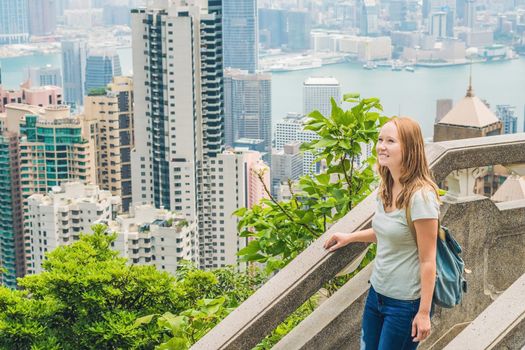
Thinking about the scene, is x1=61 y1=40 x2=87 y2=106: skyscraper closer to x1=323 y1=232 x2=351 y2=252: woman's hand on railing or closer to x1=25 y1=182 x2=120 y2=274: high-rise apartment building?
x1=25 y1=182 x2=120 y2=274: high-rise apartment building

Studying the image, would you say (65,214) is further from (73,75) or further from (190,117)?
(73,75)

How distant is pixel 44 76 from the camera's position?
65.2 metres

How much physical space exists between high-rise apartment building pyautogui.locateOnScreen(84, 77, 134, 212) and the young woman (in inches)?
1517

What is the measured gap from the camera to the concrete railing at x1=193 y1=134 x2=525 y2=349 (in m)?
1.54

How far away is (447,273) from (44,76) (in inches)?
2615

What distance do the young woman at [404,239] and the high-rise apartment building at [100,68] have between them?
60808 millimetres

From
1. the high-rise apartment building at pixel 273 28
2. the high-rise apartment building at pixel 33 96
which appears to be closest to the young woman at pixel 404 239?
the high-rise apartment building at pixel 33 96

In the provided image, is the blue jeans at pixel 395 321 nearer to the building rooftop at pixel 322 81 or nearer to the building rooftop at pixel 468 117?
the building rooftop at pixel 468 117

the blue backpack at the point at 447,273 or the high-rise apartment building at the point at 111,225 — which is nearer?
the blue backpack at the point at 447,273

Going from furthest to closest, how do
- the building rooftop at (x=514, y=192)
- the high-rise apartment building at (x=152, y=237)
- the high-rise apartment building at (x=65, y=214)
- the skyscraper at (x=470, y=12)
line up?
1. the skyscraper at (x=470, y=12)
2. the high-rise apartment building at (x=65, y=214)
3. the high-rise apartment building at (x=152, y=237)
4. the building rooftop at (x=514, y=192)

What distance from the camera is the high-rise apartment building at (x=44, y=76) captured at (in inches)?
2544

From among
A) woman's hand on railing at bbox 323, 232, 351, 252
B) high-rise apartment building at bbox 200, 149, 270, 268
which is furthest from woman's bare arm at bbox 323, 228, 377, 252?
high-rise apartment building at bbox 200, 149, 270, 268

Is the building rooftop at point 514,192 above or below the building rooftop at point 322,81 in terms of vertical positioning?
above

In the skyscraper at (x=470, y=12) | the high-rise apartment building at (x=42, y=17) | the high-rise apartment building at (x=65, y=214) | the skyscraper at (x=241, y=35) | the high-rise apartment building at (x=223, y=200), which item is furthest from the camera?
the high-rise apartment building at (x=42, y=17)
